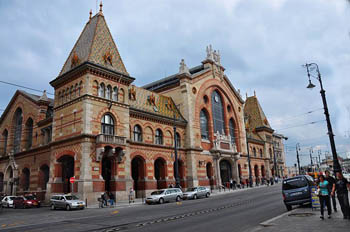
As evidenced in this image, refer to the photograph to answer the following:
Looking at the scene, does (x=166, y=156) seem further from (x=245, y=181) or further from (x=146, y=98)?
(x=245, y=181)

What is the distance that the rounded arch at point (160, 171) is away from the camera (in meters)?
37.2

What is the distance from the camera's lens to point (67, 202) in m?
24.2

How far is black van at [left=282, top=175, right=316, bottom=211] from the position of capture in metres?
15.2

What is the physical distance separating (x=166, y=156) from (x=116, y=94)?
1117 centimetres

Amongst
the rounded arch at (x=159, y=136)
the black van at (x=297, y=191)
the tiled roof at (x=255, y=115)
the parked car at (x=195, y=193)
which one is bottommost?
the parked car at (x=195, y=193)

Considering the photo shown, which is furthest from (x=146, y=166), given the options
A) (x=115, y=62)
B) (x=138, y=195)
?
(x=115, y=62)

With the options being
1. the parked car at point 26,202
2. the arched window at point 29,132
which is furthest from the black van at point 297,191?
the arched window at point 29,132

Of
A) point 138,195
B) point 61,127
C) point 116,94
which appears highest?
point 116,94

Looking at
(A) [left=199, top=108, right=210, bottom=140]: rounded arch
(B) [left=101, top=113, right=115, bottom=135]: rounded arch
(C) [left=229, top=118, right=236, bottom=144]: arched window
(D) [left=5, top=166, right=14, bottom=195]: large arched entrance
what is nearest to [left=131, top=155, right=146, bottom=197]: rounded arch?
(B) [left=101, top=113, right=115, bottom=135]: rounded arch

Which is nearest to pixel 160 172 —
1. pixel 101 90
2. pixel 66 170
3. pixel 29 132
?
pixel 66 170

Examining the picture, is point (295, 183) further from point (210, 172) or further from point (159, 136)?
point (210, 172)

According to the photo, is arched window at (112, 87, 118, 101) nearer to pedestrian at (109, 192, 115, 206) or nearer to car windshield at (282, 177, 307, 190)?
pedestrian at (109, 192, 115, 206)

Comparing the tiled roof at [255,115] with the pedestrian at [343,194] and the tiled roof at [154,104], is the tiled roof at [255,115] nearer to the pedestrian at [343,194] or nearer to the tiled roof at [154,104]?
the tiled roof at [154,104]

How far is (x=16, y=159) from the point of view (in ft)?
136
